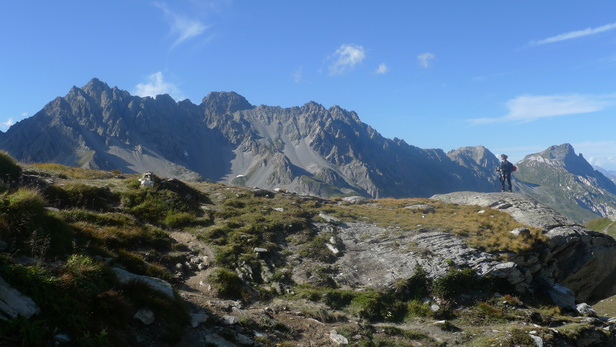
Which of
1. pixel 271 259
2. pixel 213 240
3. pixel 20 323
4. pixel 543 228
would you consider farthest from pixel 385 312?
pixel 543 228

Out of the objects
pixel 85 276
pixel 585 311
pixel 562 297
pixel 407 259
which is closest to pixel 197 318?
pixel 85 276

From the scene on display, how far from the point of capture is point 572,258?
25172 mm

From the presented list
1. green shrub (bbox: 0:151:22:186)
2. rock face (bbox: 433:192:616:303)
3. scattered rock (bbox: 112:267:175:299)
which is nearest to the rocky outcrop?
rock face (bbox: 433:192:616:303)

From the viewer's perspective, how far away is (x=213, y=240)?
61.4 feet

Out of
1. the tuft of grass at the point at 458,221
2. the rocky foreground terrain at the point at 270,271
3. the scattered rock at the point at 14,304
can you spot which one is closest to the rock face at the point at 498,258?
the rocky foreground terrain at the point at 270,271

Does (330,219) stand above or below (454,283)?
above

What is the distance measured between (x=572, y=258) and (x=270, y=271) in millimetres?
23472

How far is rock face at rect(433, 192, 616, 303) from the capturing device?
23031mm

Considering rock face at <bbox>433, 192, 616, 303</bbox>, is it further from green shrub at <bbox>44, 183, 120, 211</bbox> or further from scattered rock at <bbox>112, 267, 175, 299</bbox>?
green shrub at <bbox>44, 183, 120, 211</bbox>

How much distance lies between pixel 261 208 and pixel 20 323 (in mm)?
20309

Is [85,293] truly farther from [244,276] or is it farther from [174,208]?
[174,208]

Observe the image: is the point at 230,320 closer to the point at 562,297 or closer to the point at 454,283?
the point at 454,283

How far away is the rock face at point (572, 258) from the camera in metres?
23.0

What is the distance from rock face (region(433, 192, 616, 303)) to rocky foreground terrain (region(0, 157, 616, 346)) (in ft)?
0.46
